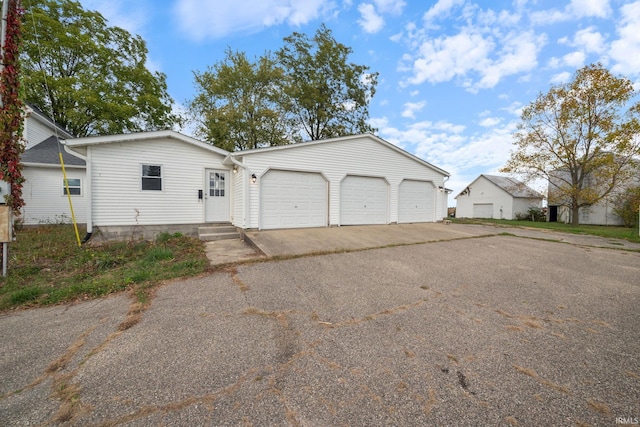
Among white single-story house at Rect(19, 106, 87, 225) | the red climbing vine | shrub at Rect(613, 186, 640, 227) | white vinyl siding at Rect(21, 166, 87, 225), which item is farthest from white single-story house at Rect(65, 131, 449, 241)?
shrub at Rect(613, 186, 640, 227)

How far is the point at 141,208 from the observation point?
877cm

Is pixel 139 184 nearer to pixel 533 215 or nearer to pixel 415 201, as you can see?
pixel 415 201

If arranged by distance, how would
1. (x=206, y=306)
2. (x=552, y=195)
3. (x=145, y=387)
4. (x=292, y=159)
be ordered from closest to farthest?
(x=145, y=387) < (x=206, y=306) < (x=292, y=159) < (x=552, y=195)

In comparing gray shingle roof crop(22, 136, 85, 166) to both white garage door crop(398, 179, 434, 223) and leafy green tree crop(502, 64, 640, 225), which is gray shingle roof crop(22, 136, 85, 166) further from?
leafy green tree crop(502, 64, 640, 225)

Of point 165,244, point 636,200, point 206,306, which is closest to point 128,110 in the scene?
point 165,244

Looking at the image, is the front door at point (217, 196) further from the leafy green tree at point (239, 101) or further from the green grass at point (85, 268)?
the leafy green tree at point (239, 101)

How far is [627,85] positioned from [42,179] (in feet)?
100

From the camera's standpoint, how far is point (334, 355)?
2.37 metres

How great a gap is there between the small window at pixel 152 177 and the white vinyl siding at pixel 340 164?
9.52 ft

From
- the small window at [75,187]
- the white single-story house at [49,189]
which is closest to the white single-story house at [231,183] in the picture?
the small window at [75,187]

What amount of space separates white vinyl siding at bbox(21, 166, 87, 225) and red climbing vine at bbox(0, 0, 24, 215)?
25.4 feet

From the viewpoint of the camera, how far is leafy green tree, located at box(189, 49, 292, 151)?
18.0 m

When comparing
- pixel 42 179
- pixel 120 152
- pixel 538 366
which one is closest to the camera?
pixel 538 366

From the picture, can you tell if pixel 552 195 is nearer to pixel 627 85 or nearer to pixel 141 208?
pixel 627 85
